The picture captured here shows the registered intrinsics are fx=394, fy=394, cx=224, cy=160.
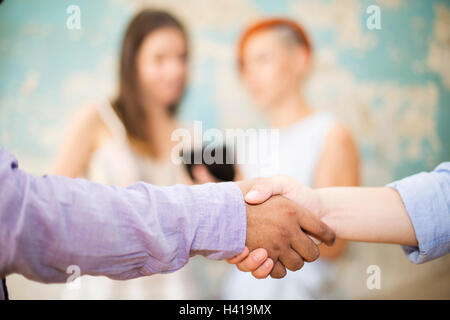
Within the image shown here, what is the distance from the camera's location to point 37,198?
704mm

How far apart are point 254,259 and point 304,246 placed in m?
0.15

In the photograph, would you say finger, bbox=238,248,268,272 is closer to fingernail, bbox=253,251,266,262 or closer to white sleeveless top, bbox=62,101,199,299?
fingernail, bbox=253,251,266,262

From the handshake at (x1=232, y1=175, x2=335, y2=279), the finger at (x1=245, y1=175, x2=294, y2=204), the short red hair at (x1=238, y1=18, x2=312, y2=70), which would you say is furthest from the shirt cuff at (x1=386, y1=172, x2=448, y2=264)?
the short red hair at (x1=238, y1=18, x2=312, y2=70)

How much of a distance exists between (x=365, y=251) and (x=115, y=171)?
3.91 ft

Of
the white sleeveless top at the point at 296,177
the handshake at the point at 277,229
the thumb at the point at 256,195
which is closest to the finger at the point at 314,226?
the handshake at the point at 277,229

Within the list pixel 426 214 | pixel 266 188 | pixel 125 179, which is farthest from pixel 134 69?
pixel 426 214

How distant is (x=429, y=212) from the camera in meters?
1.00

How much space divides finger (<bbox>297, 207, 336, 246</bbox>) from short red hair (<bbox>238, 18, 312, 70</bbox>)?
3.13ft

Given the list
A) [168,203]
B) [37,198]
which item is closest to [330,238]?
[168,203]

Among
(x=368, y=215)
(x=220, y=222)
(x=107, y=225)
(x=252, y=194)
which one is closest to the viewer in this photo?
(x=107, y=225)

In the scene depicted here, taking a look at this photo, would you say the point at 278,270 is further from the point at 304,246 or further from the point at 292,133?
the point at 292,133

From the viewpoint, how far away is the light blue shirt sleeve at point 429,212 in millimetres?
981

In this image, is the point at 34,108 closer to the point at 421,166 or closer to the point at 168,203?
the point at 168,203

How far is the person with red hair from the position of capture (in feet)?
5.70
